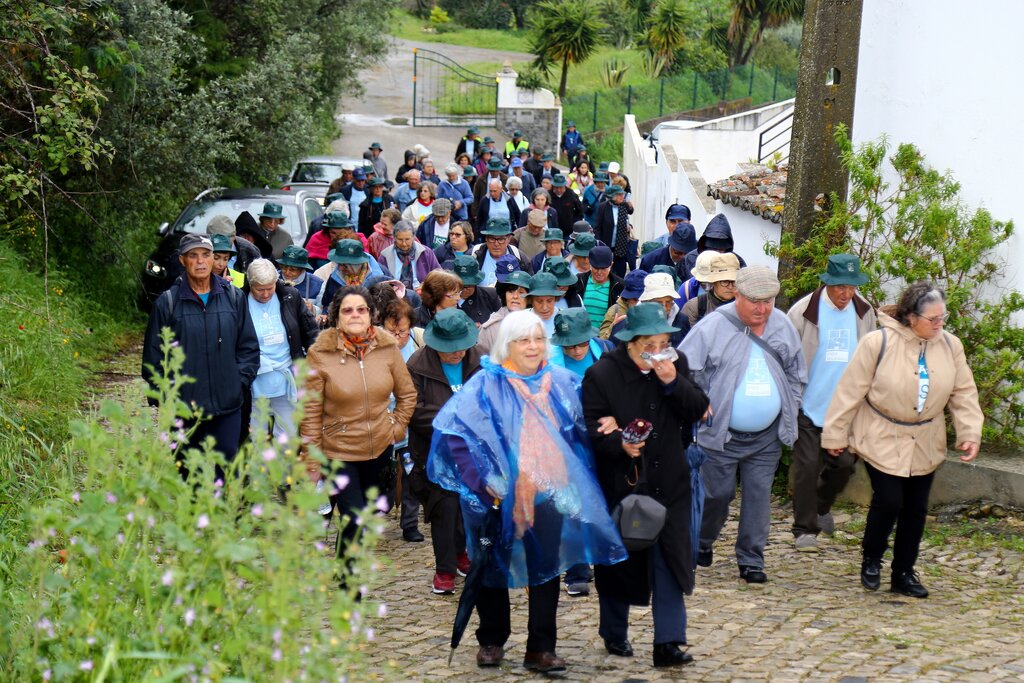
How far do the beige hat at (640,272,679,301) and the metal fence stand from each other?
3261 centimetres

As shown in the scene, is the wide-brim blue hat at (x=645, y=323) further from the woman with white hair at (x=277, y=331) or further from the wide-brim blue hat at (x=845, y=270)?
the woman with white hair at (x=277, y=331)

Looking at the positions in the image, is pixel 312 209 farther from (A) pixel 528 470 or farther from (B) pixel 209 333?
(A) pixel 528 470

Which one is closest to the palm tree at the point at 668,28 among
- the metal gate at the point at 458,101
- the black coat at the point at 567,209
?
the metal gate at the point at 458,101

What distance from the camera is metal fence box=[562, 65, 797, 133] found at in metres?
41.7

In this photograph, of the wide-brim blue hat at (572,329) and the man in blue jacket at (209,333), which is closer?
the wide-brim blue hat at (572,329)

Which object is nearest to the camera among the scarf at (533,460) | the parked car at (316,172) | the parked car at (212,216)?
the scarf at (533,460)

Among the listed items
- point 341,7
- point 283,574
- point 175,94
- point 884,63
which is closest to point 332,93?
point 341,7

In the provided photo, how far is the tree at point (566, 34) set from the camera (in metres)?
41.8

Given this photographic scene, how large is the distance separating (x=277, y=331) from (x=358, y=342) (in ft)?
5.94

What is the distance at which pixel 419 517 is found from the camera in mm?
10031

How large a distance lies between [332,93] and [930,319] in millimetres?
23117

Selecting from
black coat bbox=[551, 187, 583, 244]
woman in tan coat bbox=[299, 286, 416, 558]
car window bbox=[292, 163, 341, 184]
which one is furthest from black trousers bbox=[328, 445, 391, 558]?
car window bbox=[292, 163, 341, 184]

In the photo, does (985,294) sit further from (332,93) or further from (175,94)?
(332,93)

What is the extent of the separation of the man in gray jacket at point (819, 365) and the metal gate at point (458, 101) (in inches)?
1247
